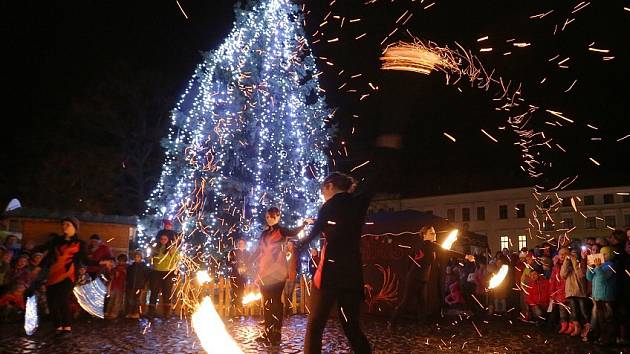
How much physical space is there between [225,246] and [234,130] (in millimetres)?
3902

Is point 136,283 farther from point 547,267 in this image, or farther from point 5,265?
point 547,267

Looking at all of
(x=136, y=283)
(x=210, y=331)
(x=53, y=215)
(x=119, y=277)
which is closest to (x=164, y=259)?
(x=136, y=283)

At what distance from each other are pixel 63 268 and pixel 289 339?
3798mm

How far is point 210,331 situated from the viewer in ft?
33.6

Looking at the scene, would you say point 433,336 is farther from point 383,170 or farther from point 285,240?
point 383,170

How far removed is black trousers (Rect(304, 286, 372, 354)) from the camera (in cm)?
484

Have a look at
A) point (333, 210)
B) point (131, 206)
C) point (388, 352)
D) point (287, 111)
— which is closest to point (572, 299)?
point (388, 352)

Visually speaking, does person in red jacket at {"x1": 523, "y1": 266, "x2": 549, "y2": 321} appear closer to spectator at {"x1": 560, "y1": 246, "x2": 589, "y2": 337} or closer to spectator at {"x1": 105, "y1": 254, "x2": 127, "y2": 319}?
spectator at {"x1": 560, "y1": 246, "x2": 589, "y2": 337}

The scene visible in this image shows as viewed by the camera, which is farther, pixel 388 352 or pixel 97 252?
pixel 97 252

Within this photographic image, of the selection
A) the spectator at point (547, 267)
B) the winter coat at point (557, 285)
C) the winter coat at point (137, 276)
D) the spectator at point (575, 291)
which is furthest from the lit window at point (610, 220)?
the winter coat at point (137, 276)

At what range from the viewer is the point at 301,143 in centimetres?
1908

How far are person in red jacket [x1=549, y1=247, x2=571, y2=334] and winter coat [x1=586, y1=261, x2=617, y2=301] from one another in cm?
156

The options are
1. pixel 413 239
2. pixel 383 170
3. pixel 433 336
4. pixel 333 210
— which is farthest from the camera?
pixel 413 239

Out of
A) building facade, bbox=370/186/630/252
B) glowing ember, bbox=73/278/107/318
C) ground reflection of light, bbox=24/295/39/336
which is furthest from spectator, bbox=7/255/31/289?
building facade, bbox=370/186/630/252
